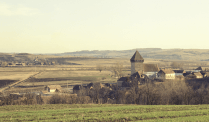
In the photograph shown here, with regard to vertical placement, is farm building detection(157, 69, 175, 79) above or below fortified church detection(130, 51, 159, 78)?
below

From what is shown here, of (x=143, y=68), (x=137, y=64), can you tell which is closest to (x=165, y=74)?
(x=143, y=68)

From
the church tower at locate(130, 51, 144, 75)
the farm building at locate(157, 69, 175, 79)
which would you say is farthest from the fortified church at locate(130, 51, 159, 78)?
the farm building at locate(157, 69, 175, 79)

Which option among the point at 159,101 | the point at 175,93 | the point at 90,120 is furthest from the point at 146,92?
the point at 90,120

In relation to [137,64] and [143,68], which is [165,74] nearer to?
[143,68]

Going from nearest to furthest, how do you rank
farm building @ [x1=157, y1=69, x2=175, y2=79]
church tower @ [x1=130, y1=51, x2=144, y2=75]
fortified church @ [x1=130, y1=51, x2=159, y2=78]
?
farm building @ [x1=157, y1=69, x2=175, y2=79] → fortified church @ [x1=130, y1=51, x2=159, y2=78] → church tower @ [x1=130, y1=51, x2=144, y2=75]

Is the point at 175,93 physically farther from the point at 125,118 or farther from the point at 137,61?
the point at 137,61

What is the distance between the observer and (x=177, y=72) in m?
116

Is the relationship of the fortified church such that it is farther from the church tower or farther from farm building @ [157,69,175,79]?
farm building @ [157,69,175,79]

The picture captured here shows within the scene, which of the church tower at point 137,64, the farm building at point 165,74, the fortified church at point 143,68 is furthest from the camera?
the church tower at point 137,64

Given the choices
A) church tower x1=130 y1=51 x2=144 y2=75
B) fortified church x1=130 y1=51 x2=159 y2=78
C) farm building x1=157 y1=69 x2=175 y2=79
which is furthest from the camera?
church tower x1=130 y1=51 x2=144 y2=75

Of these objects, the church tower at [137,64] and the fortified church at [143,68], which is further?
the church tower at [137,64]

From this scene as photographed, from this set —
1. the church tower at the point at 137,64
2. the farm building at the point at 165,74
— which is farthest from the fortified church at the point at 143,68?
the farm building at the point at 165,74

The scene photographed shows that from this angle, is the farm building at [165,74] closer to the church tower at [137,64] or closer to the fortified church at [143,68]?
the fortified church at [143,68]

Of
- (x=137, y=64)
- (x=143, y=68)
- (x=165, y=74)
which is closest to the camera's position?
(x=165, y=74)
